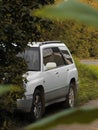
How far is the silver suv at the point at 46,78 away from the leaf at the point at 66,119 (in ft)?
26.4

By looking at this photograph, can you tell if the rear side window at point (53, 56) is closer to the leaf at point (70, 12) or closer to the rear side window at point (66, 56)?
the rear side window at point (66, 56)

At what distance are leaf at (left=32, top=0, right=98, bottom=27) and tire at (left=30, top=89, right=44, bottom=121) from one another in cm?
892

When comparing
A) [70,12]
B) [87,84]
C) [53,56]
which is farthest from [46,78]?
[70,12]

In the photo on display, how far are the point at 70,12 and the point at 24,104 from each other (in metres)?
8.59

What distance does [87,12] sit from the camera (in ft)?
2.45

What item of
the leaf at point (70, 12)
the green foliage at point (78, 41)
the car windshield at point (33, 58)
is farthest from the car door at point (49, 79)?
the leaf at point (70, 12)

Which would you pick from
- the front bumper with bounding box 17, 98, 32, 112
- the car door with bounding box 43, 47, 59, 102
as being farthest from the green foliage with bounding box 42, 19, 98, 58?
the front bumper with bounding box 17, 98, 32, 112

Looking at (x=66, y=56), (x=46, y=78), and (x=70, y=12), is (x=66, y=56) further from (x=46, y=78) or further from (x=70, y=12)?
(x=70, y=12)

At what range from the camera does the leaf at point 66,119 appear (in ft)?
2.27

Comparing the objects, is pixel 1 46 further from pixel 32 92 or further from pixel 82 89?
pixel 82 89

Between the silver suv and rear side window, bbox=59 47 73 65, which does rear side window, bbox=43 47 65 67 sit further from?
rear side window, bbox=59 47 73 65

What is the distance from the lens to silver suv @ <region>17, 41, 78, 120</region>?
9.57m

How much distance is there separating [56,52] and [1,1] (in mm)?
4534

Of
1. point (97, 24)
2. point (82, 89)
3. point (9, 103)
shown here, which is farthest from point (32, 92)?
point (97, 24)
